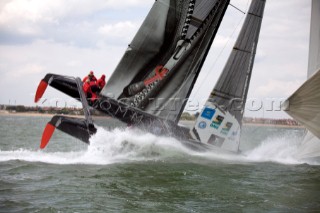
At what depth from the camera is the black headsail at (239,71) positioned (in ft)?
33.9

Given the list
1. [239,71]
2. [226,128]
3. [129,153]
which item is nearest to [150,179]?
[129,153]

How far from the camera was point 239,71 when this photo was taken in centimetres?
1033

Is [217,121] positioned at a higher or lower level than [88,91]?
lower

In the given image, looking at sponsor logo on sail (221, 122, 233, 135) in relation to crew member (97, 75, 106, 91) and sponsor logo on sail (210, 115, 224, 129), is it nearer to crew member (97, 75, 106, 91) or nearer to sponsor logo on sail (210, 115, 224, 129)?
sponsor logo on sail (210, 115, 224, 129)

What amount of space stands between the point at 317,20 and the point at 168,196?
5.53 m

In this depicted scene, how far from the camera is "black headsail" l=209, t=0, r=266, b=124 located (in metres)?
10.3

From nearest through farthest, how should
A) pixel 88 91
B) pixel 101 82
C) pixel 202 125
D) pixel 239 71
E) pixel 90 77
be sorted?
pixel 88 91, pixel 90 77, pixel 101 82, pixel 202 125, pixel 239 71

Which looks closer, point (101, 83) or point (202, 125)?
point (101, 83)

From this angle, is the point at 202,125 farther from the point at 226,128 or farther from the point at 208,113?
the point at 226,128

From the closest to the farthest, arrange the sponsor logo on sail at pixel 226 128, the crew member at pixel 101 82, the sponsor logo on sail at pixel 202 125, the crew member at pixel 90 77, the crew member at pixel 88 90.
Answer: the crew member at pixel 88 90, the crew member at pixel 90 77, the crew member at pixel 101 82, the sponsor logo on sail at pixel 202 125, the sponsor logo on sail at pixel 226 128

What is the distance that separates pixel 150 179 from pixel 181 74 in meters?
3.77

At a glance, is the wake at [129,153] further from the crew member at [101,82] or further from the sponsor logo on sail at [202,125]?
the crew member at [101,82]

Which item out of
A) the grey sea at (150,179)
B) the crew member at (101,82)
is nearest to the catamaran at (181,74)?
the crew member at (101,82)

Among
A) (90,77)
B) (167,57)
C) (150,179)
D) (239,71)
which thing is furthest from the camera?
(239,71)
